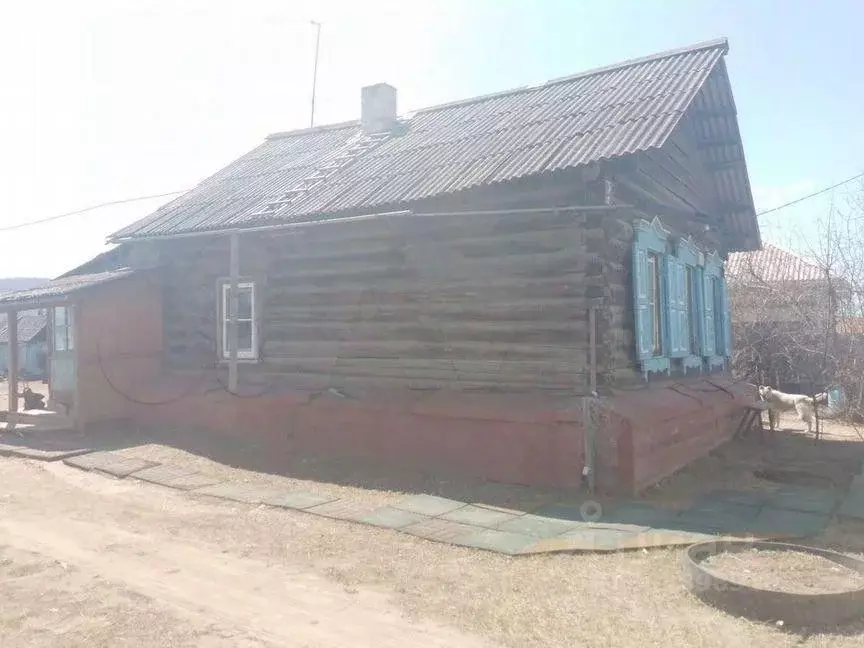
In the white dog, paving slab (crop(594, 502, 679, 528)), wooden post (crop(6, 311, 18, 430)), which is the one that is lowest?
paving slab (crop(594, 502, 679, 528))

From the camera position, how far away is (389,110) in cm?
1527

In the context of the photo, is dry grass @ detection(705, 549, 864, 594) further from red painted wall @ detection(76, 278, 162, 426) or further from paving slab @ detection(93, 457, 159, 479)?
red painted wall @ detection(76, 278, 162, 426)

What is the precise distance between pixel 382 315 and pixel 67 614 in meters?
6.45

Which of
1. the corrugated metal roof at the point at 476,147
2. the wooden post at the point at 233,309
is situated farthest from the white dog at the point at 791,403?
the wooden post at the point at 233,309

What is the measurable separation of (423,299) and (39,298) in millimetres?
6908

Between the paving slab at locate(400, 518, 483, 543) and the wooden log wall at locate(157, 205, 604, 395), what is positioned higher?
the wooden log wall at locate(157, 205, 604, 395)

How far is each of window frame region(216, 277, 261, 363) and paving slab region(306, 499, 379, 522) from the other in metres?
4.61

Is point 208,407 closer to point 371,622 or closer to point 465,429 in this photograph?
point 465,429

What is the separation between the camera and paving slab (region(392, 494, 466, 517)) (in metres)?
7.82

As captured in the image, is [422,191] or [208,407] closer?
[422,191]

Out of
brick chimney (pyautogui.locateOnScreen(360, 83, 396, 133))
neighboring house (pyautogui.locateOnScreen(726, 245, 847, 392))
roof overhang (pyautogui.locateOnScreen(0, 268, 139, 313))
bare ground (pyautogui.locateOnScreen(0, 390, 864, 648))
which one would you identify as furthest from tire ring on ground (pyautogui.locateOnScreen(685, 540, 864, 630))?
neighboring house (pyautogui.locateOnScreen(726, 245, 847, 392))

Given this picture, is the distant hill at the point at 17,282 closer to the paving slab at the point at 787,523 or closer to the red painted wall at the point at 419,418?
the red painted wall at the point at 419,418

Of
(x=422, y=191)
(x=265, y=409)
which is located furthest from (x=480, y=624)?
(x=265, y=409)

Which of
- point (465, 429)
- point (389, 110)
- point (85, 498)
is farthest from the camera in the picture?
point (389, 110)
